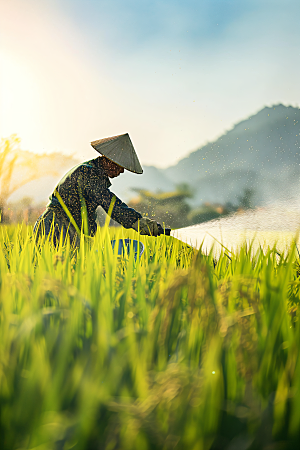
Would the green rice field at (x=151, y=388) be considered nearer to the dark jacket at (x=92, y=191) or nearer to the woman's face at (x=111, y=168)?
the dark jacket at (x=92, y=191)

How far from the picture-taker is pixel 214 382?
43 cm

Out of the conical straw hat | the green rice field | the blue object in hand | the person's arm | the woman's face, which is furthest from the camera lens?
the woman's face

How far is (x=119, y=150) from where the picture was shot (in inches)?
112

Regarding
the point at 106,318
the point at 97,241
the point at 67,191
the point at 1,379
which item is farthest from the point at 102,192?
the point at 1,379

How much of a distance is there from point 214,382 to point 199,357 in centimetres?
25

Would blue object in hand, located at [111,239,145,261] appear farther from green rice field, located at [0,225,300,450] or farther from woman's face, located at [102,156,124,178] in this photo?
woman's face, located at [102,156,124,178]

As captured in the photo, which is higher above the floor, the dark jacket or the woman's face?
the woman's face

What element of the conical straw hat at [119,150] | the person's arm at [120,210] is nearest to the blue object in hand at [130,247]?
the person's arm at [120,210]

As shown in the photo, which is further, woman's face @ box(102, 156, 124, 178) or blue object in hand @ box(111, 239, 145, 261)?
woman's face @ box(102, 156, 124, 178)

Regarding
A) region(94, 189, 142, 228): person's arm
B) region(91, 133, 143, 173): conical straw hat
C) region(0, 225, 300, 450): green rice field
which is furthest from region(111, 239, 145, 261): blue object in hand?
region(91, 133, 143, 173): conical straw hat

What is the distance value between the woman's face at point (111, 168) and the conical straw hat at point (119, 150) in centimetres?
13

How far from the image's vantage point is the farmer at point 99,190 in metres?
2.59

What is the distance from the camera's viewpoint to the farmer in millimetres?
2592

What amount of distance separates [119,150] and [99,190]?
50 centimetres
